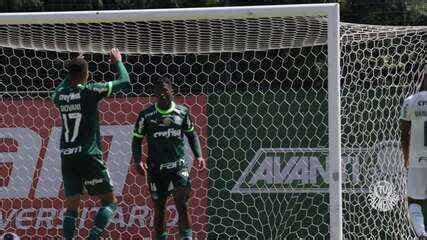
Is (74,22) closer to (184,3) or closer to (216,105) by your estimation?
(216,105)

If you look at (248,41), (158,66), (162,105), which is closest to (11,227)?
(158,66)

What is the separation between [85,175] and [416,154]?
9.42 feet

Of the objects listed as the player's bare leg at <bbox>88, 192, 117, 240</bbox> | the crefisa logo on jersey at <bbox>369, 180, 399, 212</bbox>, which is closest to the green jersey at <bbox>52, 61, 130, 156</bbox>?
the player's bare leg at <bbox>88, 192, 117, 240</bbox>

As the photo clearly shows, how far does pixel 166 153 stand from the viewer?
23.0ft

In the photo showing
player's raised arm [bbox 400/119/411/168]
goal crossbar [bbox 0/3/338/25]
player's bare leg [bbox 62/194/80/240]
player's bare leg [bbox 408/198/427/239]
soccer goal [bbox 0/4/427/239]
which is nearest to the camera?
goal crossbar [bbox 0/3/338/25]

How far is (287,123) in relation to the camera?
9.25 meters

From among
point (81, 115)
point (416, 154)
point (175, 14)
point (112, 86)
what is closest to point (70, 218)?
point (81, 115)

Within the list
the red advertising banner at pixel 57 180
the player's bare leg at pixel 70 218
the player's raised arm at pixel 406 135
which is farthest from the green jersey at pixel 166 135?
the red advertising banner at pixel 57 180

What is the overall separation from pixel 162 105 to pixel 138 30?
69 cm

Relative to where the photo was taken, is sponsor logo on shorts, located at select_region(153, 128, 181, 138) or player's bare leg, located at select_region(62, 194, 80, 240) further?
sponsor logo on shorts, located at select_region(153, 128, 181, 138)

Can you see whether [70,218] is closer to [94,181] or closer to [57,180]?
[94,181]

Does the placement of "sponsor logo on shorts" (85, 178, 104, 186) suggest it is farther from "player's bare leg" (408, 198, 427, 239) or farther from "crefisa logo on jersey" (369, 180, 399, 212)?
"crefisa logo on jersey" (369, 180, 399, 212)

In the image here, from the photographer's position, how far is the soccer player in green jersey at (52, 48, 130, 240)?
6402 mm

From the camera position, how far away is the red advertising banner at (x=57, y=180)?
30.2 feet
